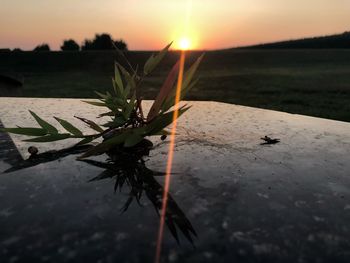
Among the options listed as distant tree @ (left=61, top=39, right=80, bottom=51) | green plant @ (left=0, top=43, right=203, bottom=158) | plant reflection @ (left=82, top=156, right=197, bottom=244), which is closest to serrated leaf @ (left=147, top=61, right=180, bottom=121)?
green plant @ (left=0, top=43, right=203, bottom=158)

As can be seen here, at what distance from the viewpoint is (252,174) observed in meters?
0.72

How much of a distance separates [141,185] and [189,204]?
116mm

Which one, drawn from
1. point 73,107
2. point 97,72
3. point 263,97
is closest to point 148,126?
point 73,107

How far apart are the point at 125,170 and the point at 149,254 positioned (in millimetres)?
329

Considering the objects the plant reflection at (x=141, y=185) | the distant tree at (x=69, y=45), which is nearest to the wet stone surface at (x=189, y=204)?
the plant reflection at (x=141, y=185)

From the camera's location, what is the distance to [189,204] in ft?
1.83

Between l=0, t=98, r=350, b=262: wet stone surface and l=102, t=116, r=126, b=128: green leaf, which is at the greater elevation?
l=102, t=116, r=126, b=128: green leaf

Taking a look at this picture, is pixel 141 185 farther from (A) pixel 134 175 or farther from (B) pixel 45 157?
(B) pixel 45 157

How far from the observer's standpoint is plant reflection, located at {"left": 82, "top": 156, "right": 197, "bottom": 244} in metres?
0.49

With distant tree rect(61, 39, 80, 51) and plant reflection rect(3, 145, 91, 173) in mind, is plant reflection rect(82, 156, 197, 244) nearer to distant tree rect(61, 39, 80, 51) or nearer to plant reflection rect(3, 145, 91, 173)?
plant reflection rect(3, 145, 91, 173)

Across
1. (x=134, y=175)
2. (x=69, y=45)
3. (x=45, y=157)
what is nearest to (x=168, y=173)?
(x=134, y=175)

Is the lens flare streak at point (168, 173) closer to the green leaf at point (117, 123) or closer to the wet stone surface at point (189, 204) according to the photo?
the wet stone surface at point (189, 204)

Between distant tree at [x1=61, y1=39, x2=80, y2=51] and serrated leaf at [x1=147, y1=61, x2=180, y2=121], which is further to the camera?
distant tree at [x1=61, y1=39, x2=80, y2=51]

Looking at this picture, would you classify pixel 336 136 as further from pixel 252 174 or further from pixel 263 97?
pixel 263 97
